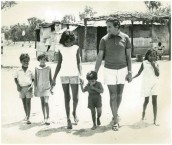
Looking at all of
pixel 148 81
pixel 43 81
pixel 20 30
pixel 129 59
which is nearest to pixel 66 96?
pixel 43 81

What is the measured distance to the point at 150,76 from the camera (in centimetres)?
706

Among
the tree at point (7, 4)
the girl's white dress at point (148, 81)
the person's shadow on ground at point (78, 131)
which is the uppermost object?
the tree at point (7, 4)

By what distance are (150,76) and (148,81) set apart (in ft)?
0.29

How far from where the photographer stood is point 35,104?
726 centimetres

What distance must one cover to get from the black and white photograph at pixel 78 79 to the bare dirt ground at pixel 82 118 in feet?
0.05

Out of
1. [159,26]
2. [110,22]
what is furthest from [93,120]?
[159,26]

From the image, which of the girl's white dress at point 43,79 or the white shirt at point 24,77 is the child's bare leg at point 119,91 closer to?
the girl's white dress at point 43,79

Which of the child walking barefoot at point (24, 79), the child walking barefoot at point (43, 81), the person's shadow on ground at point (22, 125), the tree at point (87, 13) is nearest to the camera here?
the child walking barefoot at point (43, 81)

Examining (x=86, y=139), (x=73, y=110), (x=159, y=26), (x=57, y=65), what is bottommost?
(x=86, y=139)

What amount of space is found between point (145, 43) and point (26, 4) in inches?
94.6

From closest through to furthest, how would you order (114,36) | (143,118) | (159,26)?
(114,36), (143,118), (159,26)

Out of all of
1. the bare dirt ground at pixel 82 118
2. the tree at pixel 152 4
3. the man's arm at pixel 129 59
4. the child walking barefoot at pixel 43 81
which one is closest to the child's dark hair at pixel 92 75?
the bare dirt ground at pixel 82 118

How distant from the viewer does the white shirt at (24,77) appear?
6.97m

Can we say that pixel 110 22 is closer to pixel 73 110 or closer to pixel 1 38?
pixel 73 110
